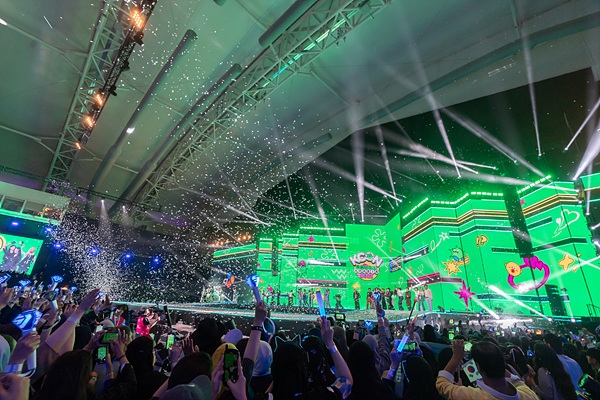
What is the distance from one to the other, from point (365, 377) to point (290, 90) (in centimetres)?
870

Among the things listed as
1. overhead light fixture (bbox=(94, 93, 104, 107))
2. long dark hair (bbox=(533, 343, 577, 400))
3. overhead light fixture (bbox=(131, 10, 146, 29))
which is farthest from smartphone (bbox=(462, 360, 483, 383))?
overhead light fixture (bbox=(94, 93, 104, 107))

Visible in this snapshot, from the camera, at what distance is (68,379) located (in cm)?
118

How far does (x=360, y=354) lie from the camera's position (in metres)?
1.77

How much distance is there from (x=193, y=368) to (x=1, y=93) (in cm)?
1275

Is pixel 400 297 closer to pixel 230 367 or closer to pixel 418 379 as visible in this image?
pixel 418 379

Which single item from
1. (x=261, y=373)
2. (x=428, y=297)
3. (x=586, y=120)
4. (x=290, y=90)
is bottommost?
(x=261, y=373)

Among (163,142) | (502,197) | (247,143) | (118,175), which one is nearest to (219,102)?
(247,143)

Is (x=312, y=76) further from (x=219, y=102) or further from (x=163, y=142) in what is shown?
(x=163, y=142)

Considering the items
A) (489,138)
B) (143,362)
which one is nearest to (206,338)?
(143,362)

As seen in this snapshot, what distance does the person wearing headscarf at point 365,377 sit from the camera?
1.64 metres

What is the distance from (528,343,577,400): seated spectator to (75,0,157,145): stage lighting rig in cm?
903

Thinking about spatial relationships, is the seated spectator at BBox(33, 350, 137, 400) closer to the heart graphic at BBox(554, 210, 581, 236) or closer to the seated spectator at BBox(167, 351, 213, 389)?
the seated spectator at BBox(167, 351, 213, 389)

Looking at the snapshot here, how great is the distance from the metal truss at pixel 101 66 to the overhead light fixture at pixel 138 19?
0.07 m

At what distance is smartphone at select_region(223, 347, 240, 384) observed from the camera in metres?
1.15
